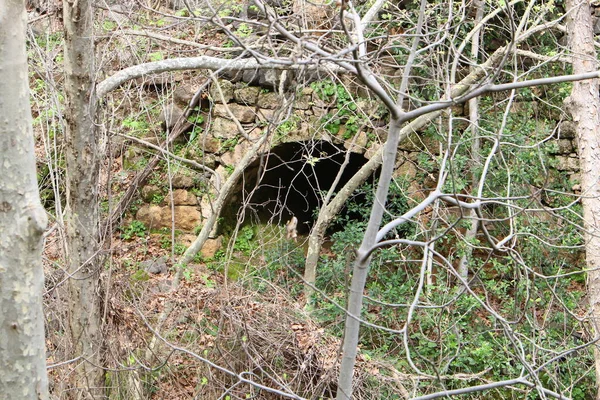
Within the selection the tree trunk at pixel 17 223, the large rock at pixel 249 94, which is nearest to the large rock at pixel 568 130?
the large rock at pixel 249 94

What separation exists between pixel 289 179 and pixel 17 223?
7223 mm

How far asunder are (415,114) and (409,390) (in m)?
3.65

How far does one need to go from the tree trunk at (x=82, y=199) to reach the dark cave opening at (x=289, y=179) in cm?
309

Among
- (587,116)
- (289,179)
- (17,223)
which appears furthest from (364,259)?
(289,179)

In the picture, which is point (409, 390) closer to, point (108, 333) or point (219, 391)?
point (219, 391)

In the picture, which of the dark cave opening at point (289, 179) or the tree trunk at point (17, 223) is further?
the dark cave opening at point (289, 179)

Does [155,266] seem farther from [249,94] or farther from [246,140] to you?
[249,94]

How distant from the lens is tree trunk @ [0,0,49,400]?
5.28ft

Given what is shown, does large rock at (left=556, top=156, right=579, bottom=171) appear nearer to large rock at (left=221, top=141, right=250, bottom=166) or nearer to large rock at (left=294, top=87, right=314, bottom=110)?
large rock at (left=294, top=87, right=314, bottom=110)

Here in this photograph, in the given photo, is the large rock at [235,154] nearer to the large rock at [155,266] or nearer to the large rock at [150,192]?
the large rock at [150,192]

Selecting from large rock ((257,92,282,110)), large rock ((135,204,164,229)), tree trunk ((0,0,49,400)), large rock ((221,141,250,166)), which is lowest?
large rock ((135,204,164,229))

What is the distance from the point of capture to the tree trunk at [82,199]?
4090mm

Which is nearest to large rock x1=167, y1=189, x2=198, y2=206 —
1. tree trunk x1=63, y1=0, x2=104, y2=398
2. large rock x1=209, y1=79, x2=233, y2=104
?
large rock x1=209, y1=79, x2=233, y2=104

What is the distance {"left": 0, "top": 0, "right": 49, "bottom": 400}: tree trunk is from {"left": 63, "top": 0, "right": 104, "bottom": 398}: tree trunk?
246 cm
